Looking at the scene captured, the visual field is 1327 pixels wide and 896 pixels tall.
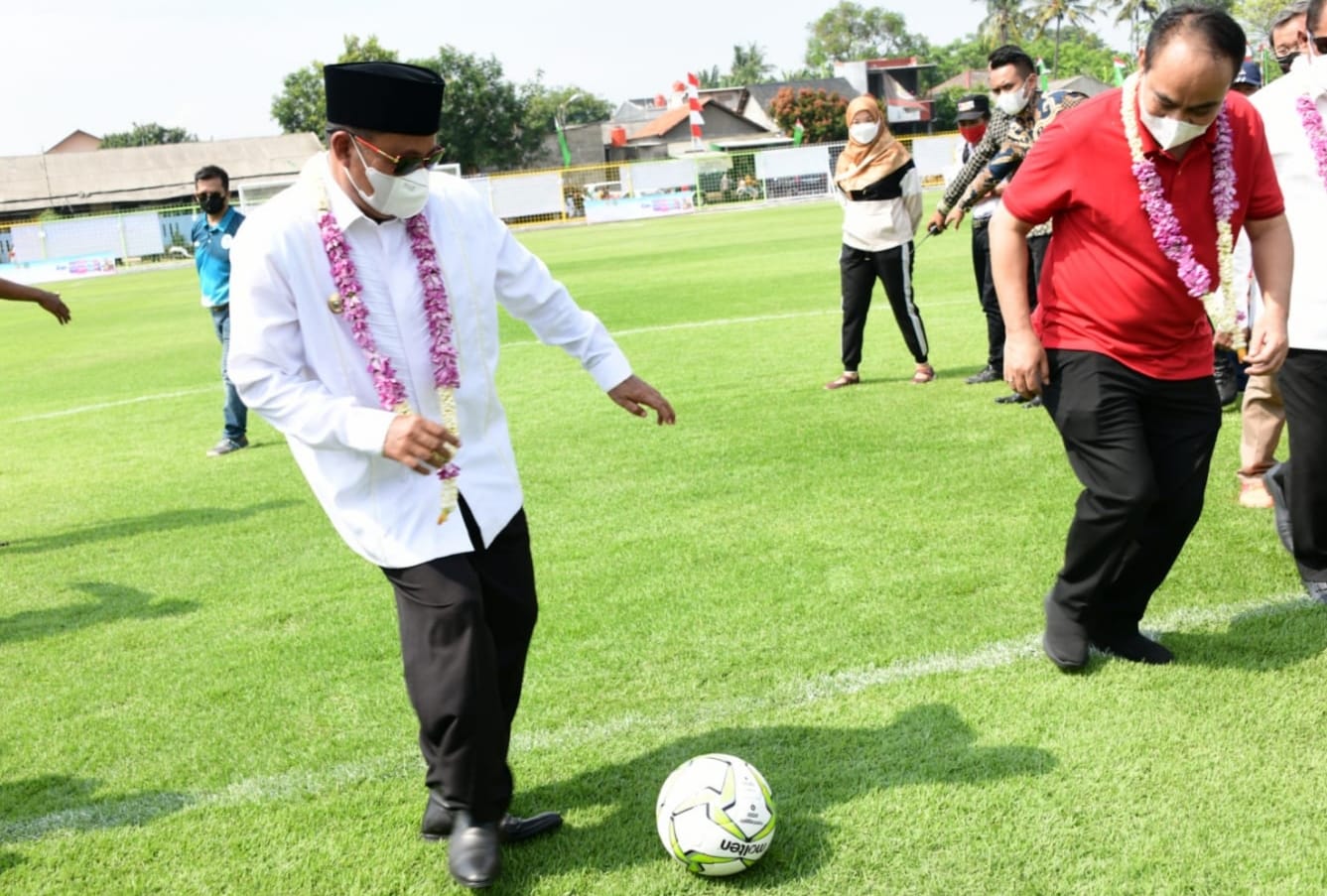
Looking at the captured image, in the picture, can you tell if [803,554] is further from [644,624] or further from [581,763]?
[581,763]

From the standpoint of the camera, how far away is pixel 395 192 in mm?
3152

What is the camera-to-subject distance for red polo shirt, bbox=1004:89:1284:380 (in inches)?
153

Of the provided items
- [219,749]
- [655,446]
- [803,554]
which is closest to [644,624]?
[803,554]

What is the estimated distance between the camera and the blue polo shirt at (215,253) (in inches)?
382

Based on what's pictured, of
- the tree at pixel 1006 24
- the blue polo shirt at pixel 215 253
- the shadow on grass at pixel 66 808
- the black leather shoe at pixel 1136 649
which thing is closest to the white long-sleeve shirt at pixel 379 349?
the shadow on grass at pixel 66 808

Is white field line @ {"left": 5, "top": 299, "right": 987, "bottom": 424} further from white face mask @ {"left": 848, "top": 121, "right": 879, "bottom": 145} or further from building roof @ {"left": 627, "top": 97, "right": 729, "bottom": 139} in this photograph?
building roof @ {"left": 627, "top": 97, "right": 729, "bottom": 139}

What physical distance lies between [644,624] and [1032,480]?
272 centimetres

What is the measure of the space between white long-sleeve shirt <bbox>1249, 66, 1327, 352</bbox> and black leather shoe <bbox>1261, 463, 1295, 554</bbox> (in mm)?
1016

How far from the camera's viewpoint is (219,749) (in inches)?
168

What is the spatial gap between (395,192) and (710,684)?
216 centimetres

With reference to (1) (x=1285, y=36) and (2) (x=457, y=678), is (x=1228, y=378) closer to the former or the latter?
(1) (x=1285, y=36)

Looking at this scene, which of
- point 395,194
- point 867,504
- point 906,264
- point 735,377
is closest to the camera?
point 395,194

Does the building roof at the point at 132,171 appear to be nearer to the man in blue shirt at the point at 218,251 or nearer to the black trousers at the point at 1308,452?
the man in blue shirt at the point at 218,251

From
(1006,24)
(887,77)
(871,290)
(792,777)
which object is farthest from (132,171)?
(792,777)
